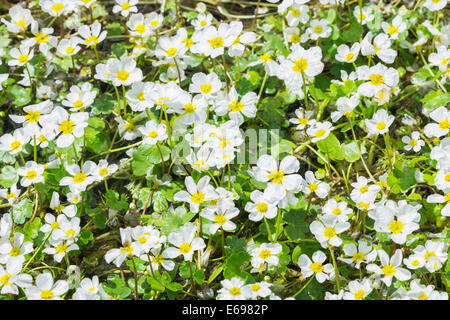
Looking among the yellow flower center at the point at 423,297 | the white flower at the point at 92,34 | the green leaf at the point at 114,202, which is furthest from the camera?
the white flower at the point at 92,34

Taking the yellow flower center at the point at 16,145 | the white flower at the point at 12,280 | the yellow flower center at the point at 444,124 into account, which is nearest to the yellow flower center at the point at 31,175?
the yellow flower center at the point at 16,145

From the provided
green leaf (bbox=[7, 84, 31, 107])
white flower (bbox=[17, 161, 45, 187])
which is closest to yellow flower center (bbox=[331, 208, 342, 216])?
white flower (bbox=[17, 161, 45, 187])

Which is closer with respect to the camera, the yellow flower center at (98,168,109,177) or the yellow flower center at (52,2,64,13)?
the yellow flower center at (98,168,109,177)

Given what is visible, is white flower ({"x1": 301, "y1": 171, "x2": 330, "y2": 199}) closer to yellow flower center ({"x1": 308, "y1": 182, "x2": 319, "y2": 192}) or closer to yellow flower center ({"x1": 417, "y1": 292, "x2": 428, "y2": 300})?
yellow flower center ({"x1": 308, "y1": 182, "x2": 319, "y2": 192})

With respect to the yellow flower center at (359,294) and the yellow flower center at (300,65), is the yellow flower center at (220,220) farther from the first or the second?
the yellow flower center at (300,65)

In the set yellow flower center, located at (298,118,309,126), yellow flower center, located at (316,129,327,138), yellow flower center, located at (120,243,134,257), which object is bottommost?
yellow flower center, located at (120,243,134,257)
